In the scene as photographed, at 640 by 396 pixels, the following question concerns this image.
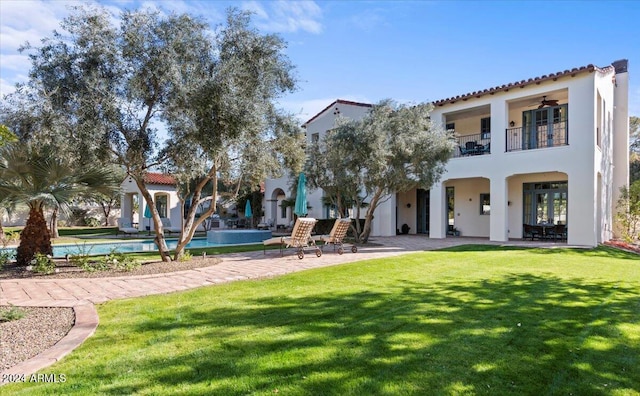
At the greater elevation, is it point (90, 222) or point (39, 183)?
point (39, 183)

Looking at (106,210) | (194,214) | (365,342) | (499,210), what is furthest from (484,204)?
(106,210)

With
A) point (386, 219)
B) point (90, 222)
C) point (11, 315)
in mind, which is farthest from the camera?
point (90, 222)

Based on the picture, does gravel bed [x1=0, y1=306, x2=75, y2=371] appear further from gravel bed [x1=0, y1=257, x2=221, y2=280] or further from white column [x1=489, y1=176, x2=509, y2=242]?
white column [x1=489, y1=176, x2=509, y2=242]

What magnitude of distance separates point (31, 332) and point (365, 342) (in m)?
4.03

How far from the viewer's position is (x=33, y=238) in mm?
9938

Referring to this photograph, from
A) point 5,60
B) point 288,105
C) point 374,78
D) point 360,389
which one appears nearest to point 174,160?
point 288,105

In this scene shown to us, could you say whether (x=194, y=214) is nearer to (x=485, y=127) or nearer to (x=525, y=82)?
(x=525, y=82)

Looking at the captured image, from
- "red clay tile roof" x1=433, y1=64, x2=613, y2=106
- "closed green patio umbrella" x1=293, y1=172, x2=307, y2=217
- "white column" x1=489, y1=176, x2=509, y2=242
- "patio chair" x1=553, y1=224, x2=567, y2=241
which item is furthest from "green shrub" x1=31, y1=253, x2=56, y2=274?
"patio chair" x1=553, y1=224, x2=567, y2=241

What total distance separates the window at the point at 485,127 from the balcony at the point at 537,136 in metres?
1.96

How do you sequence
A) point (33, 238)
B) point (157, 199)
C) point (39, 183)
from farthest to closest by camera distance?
1. point (157, 199)
2. point (33, 238)
3. point (39, 183)

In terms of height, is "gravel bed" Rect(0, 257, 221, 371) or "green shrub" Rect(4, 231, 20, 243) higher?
"green shrub" Rect(4, 231, 20, 243)

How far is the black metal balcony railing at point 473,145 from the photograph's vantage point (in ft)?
65.9

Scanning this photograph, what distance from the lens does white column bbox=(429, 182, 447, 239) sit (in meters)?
20.4

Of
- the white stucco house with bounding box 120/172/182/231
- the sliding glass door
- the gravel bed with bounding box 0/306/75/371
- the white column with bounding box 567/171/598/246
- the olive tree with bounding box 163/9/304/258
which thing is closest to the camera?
the gravel bed with bounding box 0/306/75/371
